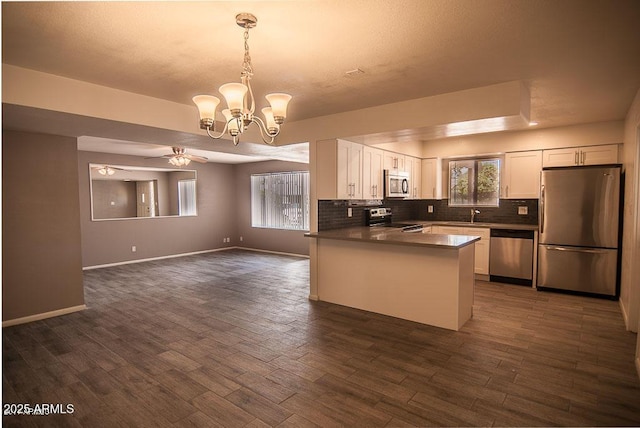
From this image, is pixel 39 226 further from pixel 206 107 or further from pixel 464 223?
pixel 464 223

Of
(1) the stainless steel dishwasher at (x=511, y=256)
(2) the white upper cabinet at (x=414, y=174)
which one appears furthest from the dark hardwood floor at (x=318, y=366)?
(2) the white upper cabinet at (x=414, y=174)

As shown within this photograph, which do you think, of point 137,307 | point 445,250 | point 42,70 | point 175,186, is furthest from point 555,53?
point 175,186

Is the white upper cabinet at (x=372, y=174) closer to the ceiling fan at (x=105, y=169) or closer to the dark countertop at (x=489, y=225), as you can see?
the dark countertop at (x=489, y=225)

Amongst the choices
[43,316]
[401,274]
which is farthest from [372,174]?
[43,316]

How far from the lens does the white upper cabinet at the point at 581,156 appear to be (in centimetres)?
501

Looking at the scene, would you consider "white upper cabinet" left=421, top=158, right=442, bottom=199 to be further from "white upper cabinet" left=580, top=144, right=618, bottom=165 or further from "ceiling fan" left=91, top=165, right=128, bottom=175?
"ceiling fan" left=91, top=165, right=128, bottom=175

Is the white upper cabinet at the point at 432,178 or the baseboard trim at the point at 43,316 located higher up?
the white upper cabinet at the point at 432,178

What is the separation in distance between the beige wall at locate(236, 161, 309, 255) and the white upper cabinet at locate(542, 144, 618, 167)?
15.6ft

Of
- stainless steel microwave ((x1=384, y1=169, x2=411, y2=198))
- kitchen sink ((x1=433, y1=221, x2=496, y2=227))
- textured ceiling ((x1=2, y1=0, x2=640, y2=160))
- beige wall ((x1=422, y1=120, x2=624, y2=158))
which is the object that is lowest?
kitchen sink ((x1=433, y1=221, x2=496, y2=227))

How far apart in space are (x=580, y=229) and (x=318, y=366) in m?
4.19

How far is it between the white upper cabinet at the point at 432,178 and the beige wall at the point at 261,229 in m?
2.76

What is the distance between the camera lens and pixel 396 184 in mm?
5789

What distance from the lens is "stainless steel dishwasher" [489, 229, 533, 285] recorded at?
5.43m

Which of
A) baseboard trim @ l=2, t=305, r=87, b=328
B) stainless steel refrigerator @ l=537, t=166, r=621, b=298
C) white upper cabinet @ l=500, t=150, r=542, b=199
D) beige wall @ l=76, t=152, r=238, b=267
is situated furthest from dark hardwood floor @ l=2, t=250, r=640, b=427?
beige wall @ l=76, t=152, r=238, b=267
